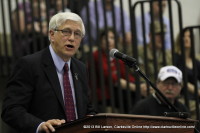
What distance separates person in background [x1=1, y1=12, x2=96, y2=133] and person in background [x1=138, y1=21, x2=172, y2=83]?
290 cm

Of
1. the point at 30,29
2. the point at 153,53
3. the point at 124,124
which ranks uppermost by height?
the point at 30,29

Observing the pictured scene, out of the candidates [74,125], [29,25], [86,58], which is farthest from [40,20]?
[74,125]

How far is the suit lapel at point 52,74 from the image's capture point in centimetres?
516

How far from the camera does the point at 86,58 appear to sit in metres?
8.45

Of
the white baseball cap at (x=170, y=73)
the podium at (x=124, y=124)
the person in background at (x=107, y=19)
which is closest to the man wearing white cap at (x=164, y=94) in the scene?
the white baseball cap at (x=170, y=73)

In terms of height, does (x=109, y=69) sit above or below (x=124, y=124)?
above

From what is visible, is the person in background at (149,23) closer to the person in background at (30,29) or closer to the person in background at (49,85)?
the person in background at (30,29)

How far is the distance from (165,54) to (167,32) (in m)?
0.33

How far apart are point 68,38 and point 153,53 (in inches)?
122

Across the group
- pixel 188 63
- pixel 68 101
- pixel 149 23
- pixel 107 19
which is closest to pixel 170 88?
pixel 188 63

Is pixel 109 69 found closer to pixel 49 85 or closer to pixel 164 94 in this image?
pixel 164 94

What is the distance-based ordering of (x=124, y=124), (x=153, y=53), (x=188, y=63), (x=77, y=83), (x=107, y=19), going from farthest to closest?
(x=188, y=63)
(x=107, y=19)
(x=153, y=53)
(x=77, y=83)
(x=124, y=124)

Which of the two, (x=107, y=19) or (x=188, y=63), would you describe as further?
(x=188, y=63)

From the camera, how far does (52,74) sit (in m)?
5.23
